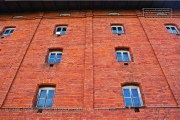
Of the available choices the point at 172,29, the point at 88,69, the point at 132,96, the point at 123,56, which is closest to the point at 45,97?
the point at 88,69

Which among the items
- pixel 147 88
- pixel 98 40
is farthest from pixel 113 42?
pixel 147 88

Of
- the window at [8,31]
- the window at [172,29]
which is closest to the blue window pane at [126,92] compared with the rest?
the window at [172,29]

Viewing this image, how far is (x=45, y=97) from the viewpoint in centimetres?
891

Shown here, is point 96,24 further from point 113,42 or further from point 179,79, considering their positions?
point 179,79

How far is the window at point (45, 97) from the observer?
28.3 ft

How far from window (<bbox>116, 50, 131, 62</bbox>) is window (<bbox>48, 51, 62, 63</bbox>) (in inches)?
133

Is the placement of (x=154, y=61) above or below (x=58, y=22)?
below

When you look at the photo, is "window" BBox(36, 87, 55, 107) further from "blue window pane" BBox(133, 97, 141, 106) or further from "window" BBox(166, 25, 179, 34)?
"window" BBox(166, 25, 179, 34)

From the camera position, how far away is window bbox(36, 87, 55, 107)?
8625mm

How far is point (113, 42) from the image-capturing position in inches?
465

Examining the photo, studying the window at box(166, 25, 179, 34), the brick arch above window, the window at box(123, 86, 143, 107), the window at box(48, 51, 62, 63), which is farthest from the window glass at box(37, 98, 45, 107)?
the window at box(166, 25, 179, 34)

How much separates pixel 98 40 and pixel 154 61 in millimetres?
3580

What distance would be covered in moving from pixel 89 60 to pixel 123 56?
2150 mm

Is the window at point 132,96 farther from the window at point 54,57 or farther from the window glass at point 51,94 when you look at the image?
the window at point 54,57
